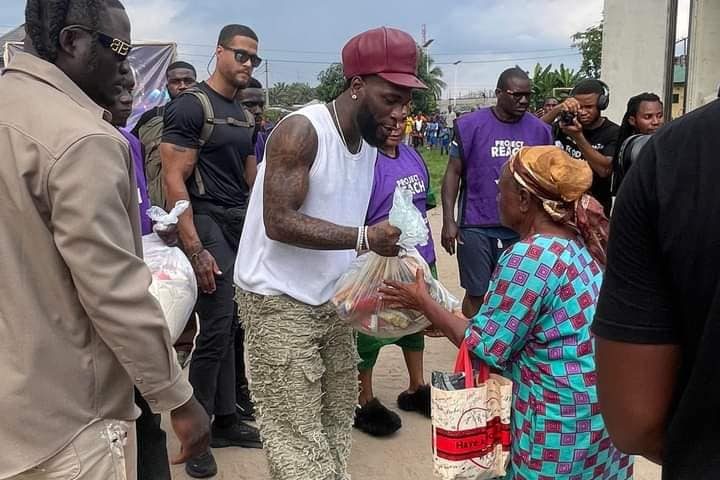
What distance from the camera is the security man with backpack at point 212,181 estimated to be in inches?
140

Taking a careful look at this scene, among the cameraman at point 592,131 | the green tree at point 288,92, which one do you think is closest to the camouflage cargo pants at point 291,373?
the cameraman at point 592,131

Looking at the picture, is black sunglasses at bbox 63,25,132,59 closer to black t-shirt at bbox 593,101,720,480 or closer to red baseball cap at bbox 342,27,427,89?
red baseball cap at bbox 342,27,427,89

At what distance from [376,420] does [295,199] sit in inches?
88.3

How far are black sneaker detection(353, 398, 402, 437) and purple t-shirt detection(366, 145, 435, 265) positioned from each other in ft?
3.08

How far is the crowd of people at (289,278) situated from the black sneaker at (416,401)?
119cm

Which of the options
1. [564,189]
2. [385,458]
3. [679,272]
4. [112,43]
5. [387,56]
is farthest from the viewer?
[385,458]

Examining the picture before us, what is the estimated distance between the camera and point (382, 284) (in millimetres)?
2508

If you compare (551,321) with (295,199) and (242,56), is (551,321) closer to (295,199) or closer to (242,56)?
Answer: (295,199)

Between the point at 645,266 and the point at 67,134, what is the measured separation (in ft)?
3.71

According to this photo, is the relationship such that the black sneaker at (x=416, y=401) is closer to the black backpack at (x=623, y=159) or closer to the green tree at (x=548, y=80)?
the black backpack at (x=623, y=159)

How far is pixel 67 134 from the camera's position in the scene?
1.47 metres

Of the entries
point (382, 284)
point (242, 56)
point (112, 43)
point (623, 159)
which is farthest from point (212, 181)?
point (623, 159)

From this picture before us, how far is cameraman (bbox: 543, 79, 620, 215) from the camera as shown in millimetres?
5379

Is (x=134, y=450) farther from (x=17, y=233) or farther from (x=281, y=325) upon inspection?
(x=281, y=325)
